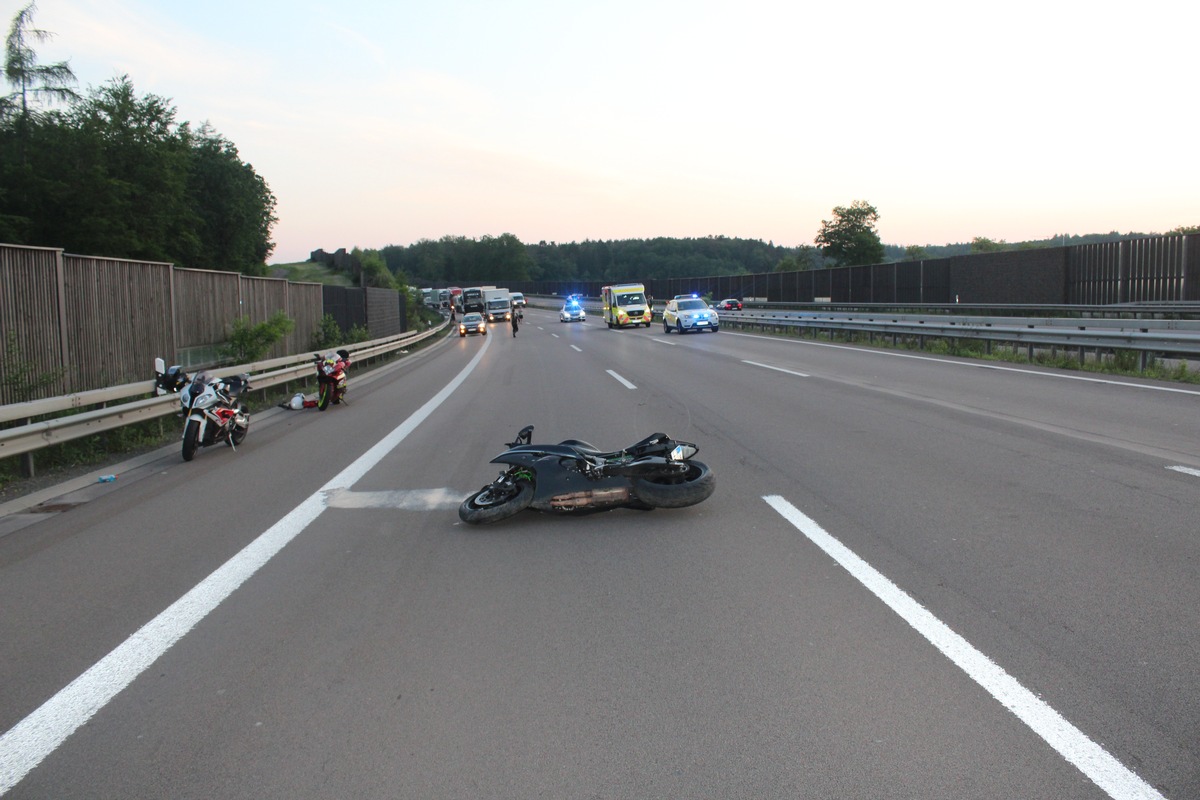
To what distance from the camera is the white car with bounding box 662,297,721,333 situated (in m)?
41.6

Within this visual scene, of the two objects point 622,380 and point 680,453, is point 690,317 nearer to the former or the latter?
point 622,380

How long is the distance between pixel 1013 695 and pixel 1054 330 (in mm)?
18523

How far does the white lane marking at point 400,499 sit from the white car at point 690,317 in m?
33.6

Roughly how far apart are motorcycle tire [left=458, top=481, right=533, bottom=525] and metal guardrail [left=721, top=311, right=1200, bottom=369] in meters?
14.5

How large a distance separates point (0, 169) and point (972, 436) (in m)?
46.7

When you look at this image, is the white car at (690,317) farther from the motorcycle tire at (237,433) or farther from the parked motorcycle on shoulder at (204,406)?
the parked motorcycle on shoulder at (204,406)

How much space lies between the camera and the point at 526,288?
147m

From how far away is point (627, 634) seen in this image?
4801 millimetres

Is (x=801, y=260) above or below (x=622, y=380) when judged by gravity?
above

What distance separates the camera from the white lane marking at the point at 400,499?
8000 mm

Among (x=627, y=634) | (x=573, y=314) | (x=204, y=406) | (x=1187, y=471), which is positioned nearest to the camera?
(x=627, y=634)

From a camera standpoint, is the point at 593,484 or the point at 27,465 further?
the point at 27,465

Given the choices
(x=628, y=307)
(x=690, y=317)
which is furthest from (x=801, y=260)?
(x=690, y=317)

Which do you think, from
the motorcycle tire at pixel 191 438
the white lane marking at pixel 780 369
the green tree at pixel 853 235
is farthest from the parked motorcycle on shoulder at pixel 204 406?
the green tree at pixel 853 235
